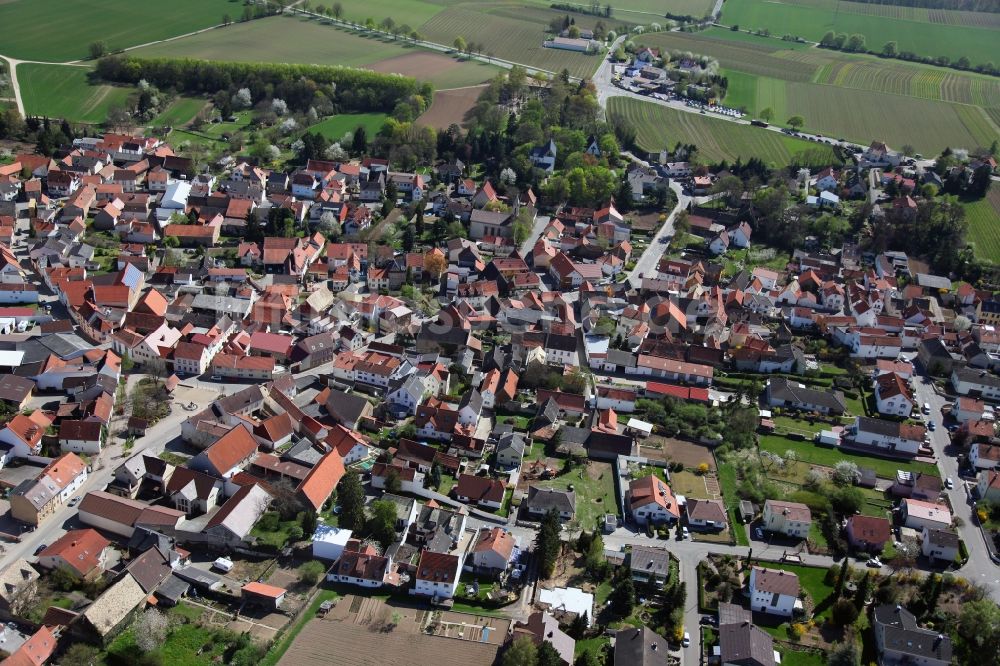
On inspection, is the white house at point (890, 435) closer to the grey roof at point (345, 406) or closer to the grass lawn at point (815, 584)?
the grass lawn at point (815, 584)

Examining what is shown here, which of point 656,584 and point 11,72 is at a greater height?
point 11,72

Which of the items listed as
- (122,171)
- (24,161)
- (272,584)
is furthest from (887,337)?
(24,161)

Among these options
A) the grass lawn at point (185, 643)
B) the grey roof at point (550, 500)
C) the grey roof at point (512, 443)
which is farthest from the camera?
the grey roof at point (512, 443)

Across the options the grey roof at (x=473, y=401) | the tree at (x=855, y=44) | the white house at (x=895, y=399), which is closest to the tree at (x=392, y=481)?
the grey roof at (x=473, y=401)

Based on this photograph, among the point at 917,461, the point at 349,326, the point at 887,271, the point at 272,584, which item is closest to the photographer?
the point at 272,584

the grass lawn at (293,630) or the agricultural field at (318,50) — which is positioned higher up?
the agricultural field at (318,50)

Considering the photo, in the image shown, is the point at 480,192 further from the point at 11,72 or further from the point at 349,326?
the point at 11,72

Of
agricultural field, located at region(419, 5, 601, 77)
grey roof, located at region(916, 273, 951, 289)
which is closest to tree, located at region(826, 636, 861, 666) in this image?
grey roof, located at region(916, 273, 951, 289)
